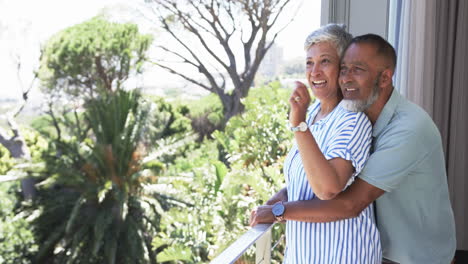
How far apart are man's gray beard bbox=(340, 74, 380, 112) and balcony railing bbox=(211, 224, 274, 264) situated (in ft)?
1.50

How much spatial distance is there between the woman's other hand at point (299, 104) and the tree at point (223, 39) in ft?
59.6

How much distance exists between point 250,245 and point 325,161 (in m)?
0.40

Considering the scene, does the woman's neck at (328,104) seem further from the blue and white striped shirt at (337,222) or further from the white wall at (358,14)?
the white wall at (358,14)

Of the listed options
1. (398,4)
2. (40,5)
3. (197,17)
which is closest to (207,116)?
(197,17)

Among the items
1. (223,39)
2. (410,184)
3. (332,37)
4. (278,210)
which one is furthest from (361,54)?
(223,39)

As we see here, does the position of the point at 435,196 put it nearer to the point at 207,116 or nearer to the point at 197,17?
the point at 207,116

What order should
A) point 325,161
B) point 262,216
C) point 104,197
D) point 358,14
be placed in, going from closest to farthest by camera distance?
point 325,161 → point 262,216 → point 358,14 → point 104,197

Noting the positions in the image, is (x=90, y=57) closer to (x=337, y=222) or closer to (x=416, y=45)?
(x=416, y=45)

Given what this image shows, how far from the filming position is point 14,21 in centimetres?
1870

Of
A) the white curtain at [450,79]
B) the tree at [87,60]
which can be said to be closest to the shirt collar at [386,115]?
the white curtain at [450,79]

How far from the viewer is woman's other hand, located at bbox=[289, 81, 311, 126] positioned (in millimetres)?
1255

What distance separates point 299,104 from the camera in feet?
4.13

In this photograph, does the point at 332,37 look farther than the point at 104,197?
No

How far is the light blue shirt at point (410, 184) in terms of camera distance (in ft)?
4.28
